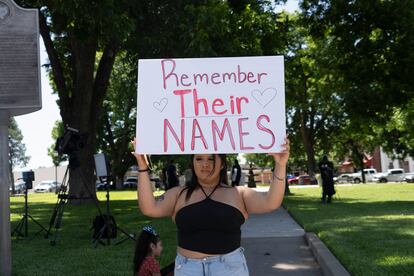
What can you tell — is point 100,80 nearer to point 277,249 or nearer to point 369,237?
point 277,249

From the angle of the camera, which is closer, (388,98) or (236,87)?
(236,87)

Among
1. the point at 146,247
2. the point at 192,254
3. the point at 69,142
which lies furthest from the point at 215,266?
the point at 69,142

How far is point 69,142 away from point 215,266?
820cm

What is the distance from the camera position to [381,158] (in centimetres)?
8712

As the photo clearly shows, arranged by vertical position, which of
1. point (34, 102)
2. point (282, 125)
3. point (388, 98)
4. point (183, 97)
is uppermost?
point (388, 98)

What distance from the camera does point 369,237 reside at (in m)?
9.58

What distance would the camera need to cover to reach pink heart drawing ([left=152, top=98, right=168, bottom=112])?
144 inches

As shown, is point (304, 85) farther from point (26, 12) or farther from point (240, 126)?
point (240, 126)

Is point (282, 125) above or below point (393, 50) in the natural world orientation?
below

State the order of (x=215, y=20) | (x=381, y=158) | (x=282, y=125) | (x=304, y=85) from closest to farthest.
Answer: (x=282, y=125)
(x=215, y=20)
(x=304, y=85)
(x=381, y=158)

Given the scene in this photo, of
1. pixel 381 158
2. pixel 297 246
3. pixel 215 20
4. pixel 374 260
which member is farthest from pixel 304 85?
pixel 381 158

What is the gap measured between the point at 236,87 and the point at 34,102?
4.11 meters

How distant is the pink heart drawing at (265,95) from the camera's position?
12.0ft

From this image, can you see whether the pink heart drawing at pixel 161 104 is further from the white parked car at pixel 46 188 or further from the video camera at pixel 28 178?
the white parked car at pixel 46 188
